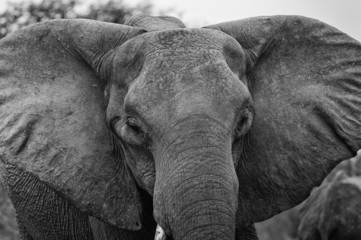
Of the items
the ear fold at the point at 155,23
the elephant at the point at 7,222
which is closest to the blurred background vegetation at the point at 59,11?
the elephant at the point at 7,222

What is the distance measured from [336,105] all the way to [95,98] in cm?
144

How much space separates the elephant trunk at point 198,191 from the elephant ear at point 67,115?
2.55ft

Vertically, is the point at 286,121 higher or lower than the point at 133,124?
lower

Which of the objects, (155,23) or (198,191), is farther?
(155,23)

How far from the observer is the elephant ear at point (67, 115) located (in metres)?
6.28

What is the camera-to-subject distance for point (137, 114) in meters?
5.86

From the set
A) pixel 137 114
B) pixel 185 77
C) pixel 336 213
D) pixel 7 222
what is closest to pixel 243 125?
pixel 185 77

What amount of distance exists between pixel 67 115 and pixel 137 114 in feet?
2.29

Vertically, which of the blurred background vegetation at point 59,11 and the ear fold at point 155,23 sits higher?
the ear fold at point 155,23

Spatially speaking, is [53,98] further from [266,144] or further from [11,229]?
[11,229]

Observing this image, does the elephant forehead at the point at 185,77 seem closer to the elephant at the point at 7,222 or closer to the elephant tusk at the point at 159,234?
the elephant tusk at the point at 159,234

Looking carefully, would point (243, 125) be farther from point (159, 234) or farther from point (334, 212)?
point (334, 212)

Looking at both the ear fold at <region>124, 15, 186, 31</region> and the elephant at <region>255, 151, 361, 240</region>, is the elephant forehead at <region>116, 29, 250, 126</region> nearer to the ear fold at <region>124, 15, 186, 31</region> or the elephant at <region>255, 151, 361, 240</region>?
the ear fold at <region>124, 15, 186, 31</region>

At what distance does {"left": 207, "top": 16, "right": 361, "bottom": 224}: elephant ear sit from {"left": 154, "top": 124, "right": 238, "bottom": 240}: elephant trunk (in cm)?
86
